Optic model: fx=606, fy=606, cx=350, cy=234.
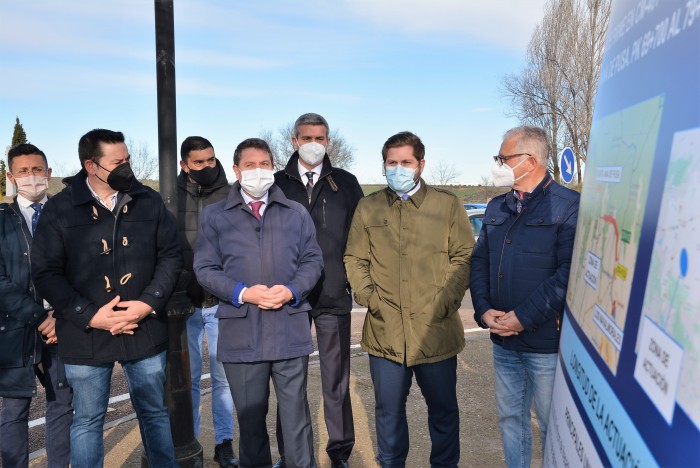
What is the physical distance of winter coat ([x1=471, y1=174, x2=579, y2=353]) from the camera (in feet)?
9.91

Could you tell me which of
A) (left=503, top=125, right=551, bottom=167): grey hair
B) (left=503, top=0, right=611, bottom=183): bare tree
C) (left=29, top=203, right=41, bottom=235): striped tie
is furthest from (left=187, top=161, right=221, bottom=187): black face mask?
(left=503, top=0, right=611, bottom=183): bare tree

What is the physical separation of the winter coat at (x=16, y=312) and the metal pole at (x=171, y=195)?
0.76 meters

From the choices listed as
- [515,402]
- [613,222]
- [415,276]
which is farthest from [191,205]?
[613,222]

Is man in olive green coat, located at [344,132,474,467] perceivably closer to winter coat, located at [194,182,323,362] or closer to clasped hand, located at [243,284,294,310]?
winter coat, located at [194,182,323,362]

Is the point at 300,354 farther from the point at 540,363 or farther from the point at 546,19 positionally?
the point at 546,19

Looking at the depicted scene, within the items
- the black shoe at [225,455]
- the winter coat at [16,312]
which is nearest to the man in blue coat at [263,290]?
the black shoe at [225,455]

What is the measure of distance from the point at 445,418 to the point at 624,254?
2795mm

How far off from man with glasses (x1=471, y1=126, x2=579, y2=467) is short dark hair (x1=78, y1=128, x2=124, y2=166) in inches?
84.6

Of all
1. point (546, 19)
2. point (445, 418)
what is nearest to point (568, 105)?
point (546, 19)

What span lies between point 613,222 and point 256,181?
2.62 meters

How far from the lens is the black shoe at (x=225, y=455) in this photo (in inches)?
158

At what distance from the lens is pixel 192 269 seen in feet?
13.4

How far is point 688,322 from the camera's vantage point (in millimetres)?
729

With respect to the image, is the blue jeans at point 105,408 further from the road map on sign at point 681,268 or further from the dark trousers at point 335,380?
the road map on sign at point 681,268
